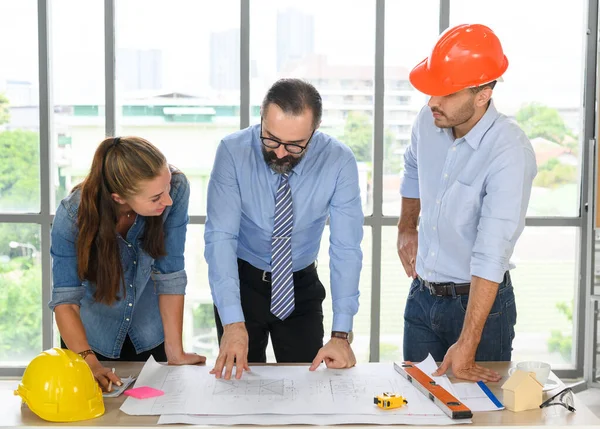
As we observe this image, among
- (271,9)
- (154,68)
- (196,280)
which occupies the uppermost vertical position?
(271,9)

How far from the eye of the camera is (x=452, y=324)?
2398mm

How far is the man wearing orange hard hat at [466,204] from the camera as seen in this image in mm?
2156

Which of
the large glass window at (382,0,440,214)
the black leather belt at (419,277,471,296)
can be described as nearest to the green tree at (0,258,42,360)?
the large glass window at (382,0,440,214)

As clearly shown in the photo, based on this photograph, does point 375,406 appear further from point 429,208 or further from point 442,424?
point 429,208

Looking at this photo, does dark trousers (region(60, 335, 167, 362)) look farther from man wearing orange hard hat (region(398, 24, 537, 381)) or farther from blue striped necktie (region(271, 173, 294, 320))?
man wearing orange hard hat (region(398, 24, 537, 381))

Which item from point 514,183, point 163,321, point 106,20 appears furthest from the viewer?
point 106,20

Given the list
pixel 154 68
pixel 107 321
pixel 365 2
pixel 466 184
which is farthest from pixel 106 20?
pixel 466 184

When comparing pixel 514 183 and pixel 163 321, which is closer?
pixel 514 183

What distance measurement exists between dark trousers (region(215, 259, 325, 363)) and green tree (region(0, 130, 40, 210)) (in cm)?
233

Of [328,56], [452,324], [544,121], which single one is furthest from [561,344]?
[452,324]

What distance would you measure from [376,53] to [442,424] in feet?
9.91

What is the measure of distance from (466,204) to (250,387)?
867 mm

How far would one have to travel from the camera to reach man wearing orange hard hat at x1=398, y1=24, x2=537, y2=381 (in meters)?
2.16

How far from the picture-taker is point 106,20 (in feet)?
14.3
